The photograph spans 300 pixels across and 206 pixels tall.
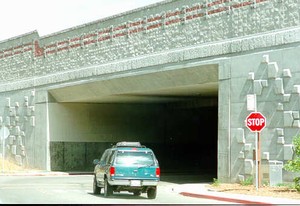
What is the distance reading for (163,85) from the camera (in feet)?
113

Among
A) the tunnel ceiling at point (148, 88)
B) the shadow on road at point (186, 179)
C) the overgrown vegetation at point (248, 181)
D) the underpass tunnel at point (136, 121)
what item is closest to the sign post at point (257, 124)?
the overgrown vegetation at point (248, 181)

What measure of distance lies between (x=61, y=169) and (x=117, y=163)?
20899 mm

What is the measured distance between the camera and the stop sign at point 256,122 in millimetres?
25875

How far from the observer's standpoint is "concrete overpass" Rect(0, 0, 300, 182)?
91.7ft

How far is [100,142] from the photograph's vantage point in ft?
152

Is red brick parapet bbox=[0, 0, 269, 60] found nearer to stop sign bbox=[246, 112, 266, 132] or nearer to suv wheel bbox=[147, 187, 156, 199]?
stop sign bbox=[246, 112, 266, 132]

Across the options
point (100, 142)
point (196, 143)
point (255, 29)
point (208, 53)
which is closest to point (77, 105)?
point (100, 142)

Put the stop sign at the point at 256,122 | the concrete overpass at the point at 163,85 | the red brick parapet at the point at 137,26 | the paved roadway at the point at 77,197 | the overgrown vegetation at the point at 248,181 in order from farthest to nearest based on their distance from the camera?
the red brick parapet at the point at 137,26, the overgrown vegetation at the point at 248,181, the concrete overpass at the point at 163,85, the stop sign at the point at 256,122, the paved roadway at the point at 77,197

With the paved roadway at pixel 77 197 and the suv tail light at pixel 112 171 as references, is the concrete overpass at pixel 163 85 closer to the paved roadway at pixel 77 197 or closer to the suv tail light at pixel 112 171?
the paved roadway at pixel 77 197

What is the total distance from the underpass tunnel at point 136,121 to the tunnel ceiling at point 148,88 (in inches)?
2.0

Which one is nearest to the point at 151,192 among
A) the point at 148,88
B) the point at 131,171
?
the point at 131,171

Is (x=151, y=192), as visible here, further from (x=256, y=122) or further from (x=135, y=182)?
(x=256, y=122)

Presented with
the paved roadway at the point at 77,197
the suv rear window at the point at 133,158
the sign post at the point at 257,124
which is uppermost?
the sign post at the point at 257,124

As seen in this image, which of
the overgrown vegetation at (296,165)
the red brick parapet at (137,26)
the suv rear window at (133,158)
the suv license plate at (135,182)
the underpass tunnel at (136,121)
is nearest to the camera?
the suv license plate at (135,182)
